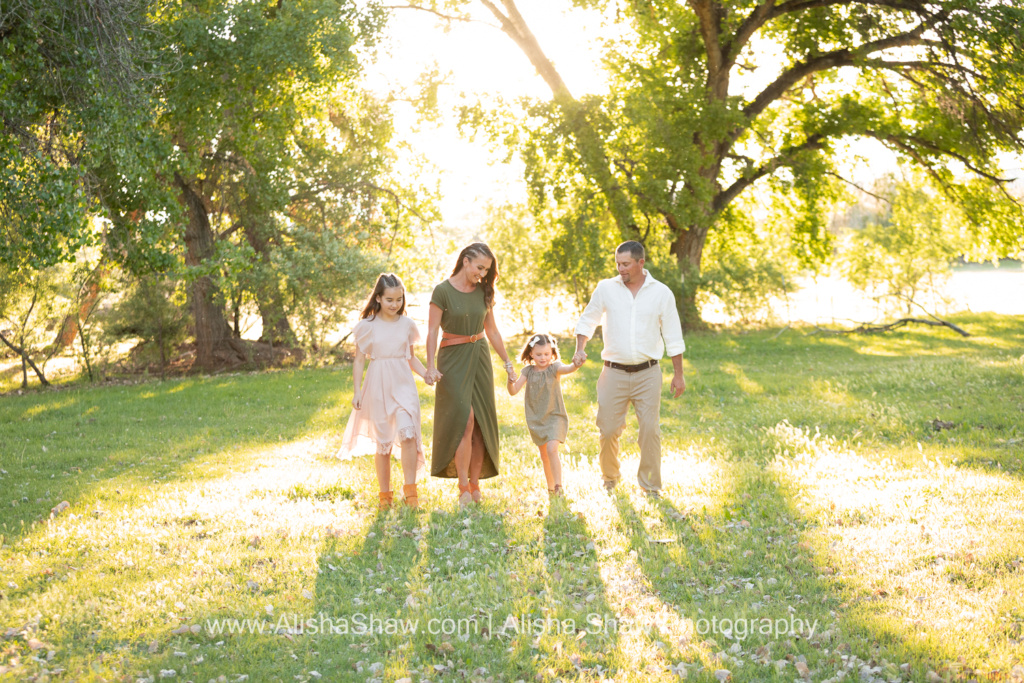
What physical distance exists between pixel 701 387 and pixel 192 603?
41.9 ft

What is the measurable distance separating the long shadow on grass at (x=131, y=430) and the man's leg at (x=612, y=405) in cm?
552

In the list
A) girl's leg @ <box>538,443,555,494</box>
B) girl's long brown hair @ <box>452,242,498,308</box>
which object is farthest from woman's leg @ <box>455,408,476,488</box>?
girl's long brown hair @ <box>452,242,498,308</box>

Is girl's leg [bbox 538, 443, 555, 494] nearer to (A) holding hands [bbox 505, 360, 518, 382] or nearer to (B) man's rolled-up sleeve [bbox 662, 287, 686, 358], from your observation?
(A) holding hands [bbox 505, 360, 518, 382]

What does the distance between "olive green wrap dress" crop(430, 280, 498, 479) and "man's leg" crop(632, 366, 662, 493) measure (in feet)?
5.06

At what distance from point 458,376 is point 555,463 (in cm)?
146

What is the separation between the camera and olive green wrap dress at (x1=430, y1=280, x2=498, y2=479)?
322 inches

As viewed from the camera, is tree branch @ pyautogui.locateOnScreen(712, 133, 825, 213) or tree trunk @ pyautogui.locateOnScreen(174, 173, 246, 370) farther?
tree branch @ pyautogui.locateOnScreen(712, 133, 825, 213)

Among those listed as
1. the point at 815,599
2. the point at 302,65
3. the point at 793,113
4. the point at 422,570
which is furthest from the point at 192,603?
the point at 793,113

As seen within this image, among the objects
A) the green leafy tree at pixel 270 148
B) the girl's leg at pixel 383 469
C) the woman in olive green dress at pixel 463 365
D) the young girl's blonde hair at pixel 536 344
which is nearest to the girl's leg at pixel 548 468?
the woman in olive green dress at pixel 463 365

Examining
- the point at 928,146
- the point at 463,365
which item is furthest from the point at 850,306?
the point at 463,365

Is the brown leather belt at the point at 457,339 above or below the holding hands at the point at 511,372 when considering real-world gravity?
above

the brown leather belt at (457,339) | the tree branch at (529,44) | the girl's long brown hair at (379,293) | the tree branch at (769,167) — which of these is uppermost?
the tree branch at (529,44)

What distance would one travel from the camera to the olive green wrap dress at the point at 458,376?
818 centimetres

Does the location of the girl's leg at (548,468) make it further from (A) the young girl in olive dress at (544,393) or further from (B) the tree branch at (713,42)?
(B) the tree branch at (713,42)
